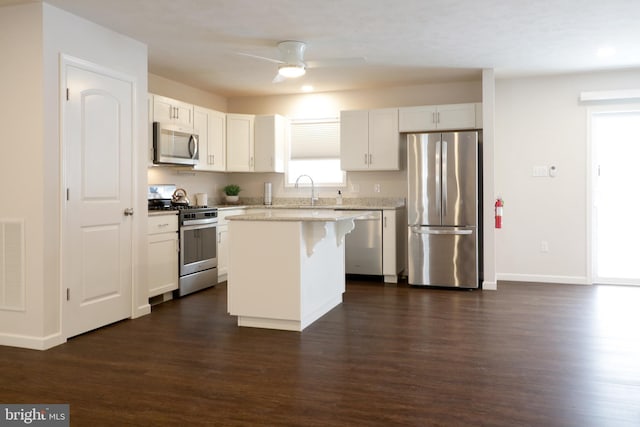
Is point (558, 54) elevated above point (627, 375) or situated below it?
above

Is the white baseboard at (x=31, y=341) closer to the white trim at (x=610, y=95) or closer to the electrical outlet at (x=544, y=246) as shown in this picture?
the electrical outlet at (x=544, y=246)

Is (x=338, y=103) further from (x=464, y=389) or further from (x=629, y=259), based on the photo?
(x=464, y=389)

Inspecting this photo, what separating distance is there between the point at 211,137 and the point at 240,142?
515mm

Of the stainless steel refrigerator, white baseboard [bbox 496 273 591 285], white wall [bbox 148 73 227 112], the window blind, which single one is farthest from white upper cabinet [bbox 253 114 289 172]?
white baseboard [bbox 496 273 591 285]

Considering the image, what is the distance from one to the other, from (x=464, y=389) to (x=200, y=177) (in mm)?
4808

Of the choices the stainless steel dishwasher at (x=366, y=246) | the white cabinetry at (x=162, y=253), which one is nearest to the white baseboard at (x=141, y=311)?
the white cabinetry at (x=162, y=253)

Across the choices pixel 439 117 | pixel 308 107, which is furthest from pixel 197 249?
pixel 439 117

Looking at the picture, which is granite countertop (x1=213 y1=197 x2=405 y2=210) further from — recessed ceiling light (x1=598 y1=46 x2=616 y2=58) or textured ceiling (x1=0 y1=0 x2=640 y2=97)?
recessed ceiling light (x1=598 y1=46 x2=616 y2=58)

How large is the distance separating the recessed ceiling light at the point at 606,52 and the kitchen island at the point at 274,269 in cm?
305

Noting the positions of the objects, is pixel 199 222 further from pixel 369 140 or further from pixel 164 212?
pixel 369 140

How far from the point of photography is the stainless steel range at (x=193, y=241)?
5344 mm

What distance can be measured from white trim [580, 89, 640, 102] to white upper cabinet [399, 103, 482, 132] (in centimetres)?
121

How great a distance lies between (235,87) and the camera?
665cm

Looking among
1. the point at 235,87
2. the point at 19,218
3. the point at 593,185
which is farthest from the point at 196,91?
the point at 593,185
